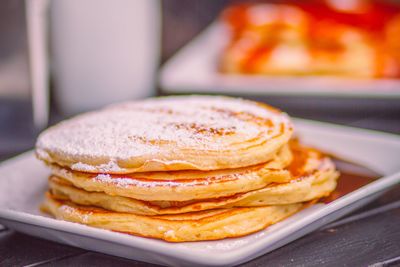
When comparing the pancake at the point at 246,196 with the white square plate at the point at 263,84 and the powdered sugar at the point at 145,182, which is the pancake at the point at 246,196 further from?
the white square plate at the point at 263,84

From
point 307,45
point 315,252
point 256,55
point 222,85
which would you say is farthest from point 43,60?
point 315,252

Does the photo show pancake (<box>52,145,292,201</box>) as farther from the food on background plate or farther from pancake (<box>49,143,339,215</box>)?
the food on background plate

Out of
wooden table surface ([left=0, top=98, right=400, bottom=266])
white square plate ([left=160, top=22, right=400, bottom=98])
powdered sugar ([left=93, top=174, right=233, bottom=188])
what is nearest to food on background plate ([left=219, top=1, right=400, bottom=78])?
white square plate ([left=160, top=22, right=400, bottom=98])

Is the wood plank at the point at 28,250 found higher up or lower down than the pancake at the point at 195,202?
lower down

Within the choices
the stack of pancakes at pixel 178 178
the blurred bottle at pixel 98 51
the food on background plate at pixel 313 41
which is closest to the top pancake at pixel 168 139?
the stack of pancakes at pixel 178 178

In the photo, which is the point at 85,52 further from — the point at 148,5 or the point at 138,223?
the point at 138,223

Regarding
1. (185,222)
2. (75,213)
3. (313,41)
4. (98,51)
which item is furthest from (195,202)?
(313,41)

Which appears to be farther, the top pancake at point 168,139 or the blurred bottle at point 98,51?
the blurred bottle at point 98,51
